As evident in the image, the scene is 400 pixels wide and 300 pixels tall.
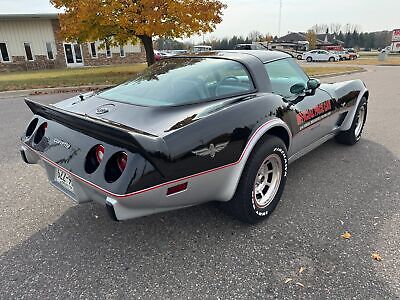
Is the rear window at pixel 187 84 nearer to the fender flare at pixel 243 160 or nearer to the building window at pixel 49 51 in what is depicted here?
the fender flare at pixel 243 160

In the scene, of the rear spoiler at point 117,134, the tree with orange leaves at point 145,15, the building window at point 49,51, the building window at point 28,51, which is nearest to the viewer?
the rear spoiler at point 117,134

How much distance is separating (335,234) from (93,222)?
211 centimetres

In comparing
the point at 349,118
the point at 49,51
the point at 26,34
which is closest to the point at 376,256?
the point at 349,118

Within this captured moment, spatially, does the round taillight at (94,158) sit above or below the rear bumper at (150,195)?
above

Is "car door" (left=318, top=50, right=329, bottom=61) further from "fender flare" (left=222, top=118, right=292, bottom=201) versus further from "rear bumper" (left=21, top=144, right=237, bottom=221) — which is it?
"rear bumper" (left=21, top=144, right=237, bottom=221)

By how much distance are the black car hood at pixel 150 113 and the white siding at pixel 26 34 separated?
25.3m

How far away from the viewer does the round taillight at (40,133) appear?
251 centimetres

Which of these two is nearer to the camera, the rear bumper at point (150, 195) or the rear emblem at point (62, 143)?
the rear bumper at point (150, 195)

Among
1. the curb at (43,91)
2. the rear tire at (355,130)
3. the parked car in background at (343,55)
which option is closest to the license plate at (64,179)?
the rear tire at (355,130)

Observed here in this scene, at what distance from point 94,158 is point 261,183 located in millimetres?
1487

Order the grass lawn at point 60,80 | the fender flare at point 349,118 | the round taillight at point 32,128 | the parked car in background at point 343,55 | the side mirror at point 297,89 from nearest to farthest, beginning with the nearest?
1. the round taillight at point 32,128
2. the side mirror at point 297,89
3. the fender flare at point 349,118
4. the grass lawn at point 60,80
5. the parked car in background at point 343,55

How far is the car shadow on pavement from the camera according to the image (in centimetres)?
194

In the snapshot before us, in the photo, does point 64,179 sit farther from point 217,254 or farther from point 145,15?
point 145,15

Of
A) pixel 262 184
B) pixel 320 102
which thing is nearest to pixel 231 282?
pixel 262 184
